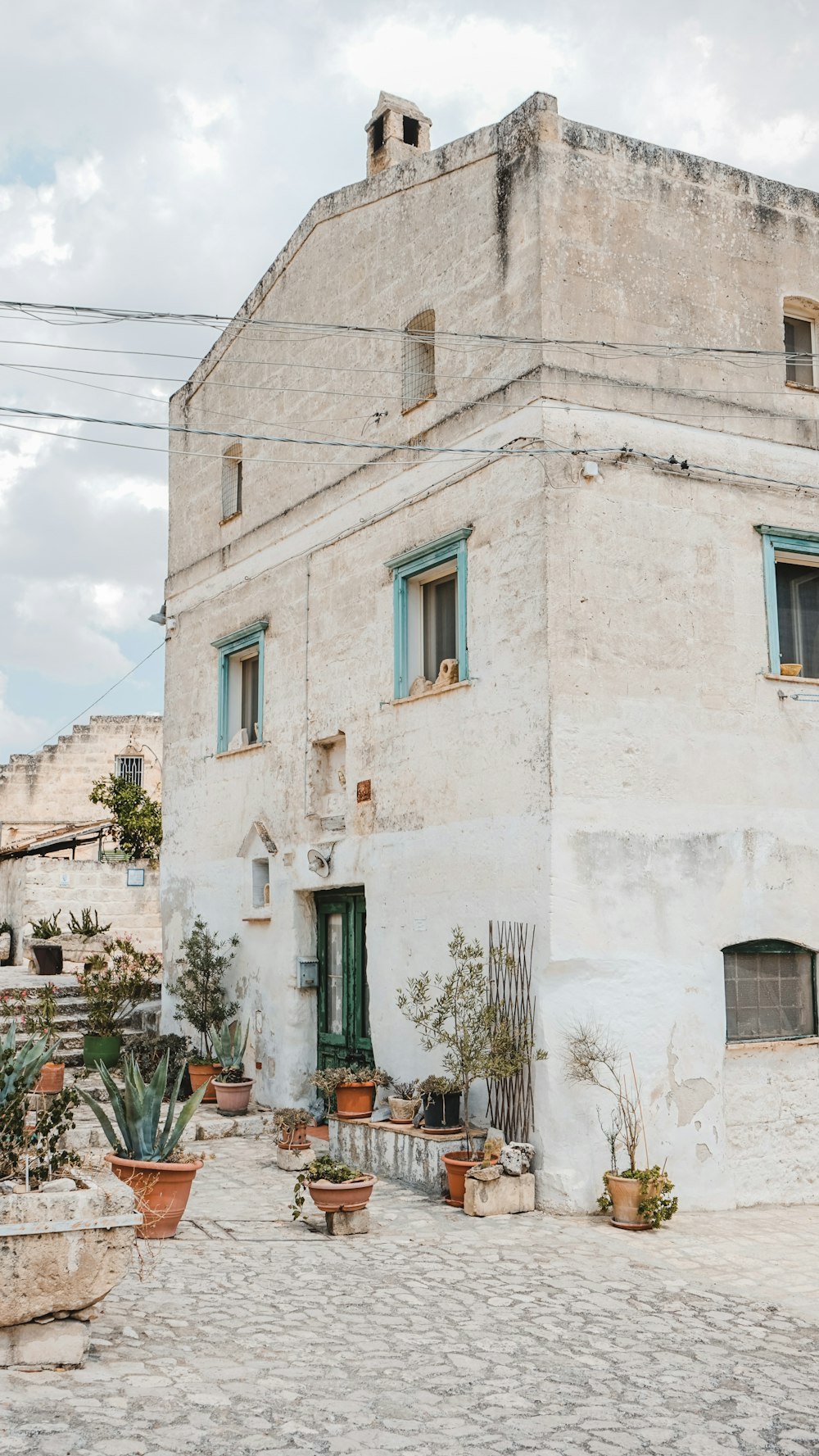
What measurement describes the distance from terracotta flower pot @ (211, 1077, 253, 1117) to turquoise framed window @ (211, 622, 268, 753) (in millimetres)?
3658

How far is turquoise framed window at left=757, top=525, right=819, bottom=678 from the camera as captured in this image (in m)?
10.7

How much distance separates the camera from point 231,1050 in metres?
13.5

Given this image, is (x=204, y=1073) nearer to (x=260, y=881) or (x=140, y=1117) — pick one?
(x=260, y=881)

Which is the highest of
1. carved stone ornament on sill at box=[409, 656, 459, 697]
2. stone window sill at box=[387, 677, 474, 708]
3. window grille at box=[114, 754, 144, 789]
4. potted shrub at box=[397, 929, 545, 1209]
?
window grille at box=[114, 754, 144, 789]

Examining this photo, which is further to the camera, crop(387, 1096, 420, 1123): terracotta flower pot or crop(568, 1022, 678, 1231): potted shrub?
crop(387, 1096, 420, 1123): terracotta flower pot

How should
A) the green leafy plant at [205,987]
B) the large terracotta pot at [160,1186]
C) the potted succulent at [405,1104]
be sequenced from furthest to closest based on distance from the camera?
the green leafy plant at [205,987] → the potted succulent at [405,1104] → the large terracotta pot at [160,1186]

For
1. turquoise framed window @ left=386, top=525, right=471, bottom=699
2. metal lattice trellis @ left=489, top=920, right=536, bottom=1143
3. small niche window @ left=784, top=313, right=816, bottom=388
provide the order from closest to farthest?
metal lattice trellis @ left=489, top=920, right=536, bottom=1143
turquoise framed window @ left=386, top=525, right=471, bottom=699
small niche window @ left=784, top=313, right=816, bottom=388

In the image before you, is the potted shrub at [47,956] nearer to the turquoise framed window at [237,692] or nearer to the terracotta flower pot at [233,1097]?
the turquoise framed window at [237,692]

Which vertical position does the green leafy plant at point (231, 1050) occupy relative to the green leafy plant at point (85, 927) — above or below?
below

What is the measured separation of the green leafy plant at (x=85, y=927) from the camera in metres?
20.2

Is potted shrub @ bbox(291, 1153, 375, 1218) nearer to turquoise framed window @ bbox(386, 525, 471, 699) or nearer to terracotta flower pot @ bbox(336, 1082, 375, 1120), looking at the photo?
terracotta flower pot @ bbox(336, 1082, 375, 1120)

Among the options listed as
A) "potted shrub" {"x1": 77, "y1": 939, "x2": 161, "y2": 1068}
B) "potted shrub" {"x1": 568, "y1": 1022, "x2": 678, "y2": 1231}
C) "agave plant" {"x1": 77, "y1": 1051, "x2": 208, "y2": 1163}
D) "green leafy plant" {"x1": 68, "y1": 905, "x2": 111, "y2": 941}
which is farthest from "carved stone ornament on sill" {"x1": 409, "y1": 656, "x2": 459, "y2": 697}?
"green leafy plant" {"x1": 68, "y1": 905, "x2": 111, "y2": 941}

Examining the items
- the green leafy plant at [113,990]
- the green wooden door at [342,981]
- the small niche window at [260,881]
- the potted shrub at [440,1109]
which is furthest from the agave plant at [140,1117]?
the green leafy plant at [113,990]

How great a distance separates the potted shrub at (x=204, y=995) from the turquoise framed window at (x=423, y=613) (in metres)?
4.27
